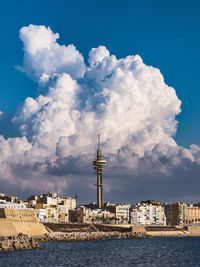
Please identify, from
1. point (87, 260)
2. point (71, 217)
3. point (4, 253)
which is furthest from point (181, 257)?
point (71, 217)

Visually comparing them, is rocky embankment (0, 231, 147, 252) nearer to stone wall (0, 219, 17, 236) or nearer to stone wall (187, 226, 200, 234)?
stone wall (0, 219, 17, 236)

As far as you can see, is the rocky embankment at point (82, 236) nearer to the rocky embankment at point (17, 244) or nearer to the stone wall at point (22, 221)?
the stone wall at point (22, 221)

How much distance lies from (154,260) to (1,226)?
47.7 metres

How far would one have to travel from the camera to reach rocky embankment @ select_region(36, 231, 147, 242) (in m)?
122

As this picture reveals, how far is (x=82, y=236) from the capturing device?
440ft

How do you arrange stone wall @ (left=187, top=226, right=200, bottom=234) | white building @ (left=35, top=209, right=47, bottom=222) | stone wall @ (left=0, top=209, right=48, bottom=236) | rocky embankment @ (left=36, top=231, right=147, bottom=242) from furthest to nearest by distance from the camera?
stone wall @ (left=187, top=226, right=200, bottom=234) < white building @ (left=35, top=209, right=47, bottom=222) < stone wall @ (left=0, top=209, right=48, bottom=236) < rocky embankment @ (left=36, top=231, right=147, bottom=242)

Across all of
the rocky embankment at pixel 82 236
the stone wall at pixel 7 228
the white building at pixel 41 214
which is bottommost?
the rocky embankment at pixel 82 236

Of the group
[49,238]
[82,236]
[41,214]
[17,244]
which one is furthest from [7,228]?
[41,214]

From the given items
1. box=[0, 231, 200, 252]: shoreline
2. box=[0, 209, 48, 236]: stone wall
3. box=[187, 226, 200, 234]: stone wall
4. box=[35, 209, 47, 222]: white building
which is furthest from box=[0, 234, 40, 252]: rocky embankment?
box=[187, 226, 200, 234]: stone wall

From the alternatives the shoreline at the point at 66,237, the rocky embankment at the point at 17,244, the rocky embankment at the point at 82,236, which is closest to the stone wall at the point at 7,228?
the shoreline at the point at 66,237

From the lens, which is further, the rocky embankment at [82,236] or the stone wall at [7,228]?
the rocky embankment at [82,236]

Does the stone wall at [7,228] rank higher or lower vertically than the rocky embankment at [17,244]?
higher

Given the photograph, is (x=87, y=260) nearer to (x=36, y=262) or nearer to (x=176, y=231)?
(x=36, y=262)

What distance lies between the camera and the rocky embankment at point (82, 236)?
121938mm
